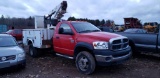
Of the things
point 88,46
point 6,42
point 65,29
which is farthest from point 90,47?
point 6,42

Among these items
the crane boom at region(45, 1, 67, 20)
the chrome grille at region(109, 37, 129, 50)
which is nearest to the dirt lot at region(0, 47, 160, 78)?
the chrome grille at region(109, 37, 129, 50)

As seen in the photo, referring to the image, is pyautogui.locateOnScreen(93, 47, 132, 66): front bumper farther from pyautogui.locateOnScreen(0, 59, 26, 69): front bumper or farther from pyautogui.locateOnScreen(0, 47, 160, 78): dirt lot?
pyautogui.locateOnScreen(0, 59, 26, 69): front bumper

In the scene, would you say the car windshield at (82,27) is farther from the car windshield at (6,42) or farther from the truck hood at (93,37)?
the car windshield at (6,42)

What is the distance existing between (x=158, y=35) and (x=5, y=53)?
643 cm

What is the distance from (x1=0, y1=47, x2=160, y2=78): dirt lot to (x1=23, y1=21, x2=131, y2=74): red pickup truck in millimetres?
530

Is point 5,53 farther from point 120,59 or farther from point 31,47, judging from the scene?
point 120,59

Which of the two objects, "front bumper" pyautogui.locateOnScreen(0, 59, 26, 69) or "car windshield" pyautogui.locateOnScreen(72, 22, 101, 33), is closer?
"front bumper" pyautogui.locateOnScreen(0, 59, 26, 69)

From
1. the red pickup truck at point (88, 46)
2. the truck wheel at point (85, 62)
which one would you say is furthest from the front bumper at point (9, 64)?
the truck wheel at point (85, 62)

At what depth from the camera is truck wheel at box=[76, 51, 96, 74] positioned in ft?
20.7

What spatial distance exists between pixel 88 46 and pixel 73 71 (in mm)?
1370

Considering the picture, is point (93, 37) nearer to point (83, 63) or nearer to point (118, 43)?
point (118, 43)

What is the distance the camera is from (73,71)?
23.5 ft

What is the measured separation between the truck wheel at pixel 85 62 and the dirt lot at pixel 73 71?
0.20 m

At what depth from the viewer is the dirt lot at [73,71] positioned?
259 inches
